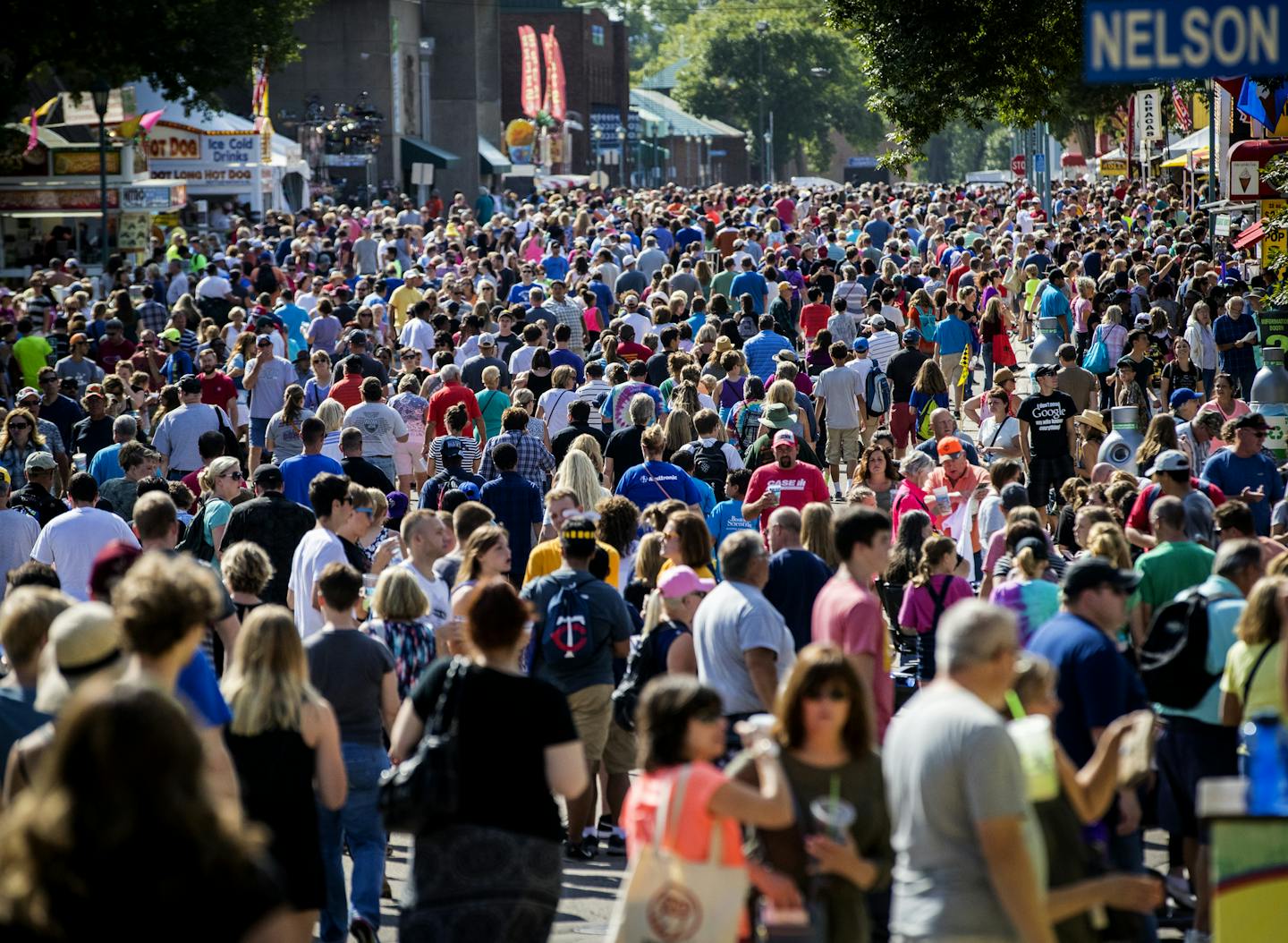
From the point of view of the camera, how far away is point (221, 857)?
3527mm

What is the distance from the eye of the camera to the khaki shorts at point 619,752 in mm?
9297

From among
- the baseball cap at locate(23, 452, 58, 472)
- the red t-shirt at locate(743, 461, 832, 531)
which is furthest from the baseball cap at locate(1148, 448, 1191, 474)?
the baseball cap at locate(23, 452, 58, 472)

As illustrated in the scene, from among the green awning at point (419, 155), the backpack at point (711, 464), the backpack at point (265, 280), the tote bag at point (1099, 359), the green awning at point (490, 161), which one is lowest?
the backpack at point (711, 464)

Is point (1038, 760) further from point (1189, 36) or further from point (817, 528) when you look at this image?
point (817, 528)

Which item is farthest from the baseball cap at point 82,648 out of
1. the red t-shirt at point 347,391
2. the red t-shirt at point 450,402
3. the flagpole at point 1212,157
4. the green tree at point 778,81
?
the green tree at point 778,81

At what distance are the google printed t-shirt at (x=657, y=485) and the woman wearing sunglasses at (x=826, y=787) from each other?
6.58 meters

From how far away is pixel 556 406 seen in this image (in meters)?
15.5

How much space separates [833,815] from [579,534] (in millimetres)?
3466

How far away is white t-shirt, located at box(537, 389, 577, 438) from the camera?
15500 millimetres

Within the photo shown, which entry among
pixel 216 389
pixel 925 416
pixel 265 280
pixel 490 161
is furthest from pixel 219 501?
pixel 490 161

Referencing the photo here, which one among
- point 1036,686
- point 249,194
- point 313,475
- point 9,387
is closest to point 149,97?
point 249,194

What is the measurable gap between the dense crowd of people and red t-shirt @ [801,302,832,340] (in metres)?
4.20

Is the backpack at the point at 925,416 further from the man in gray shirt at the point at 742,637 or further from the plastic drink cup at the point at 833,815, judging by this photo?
the plastic drink cup at the point at 833,815

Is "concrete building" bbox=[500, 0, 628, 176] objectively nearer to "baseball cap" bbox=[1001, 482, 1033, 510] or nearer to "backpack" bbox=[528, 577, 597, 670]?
"baseball cap" bbox=[1001, 482, 1033, 510]
